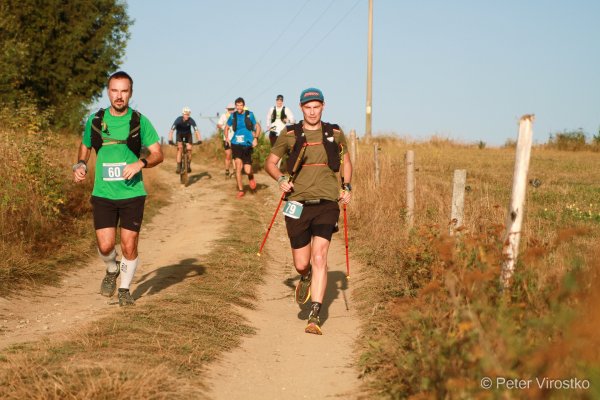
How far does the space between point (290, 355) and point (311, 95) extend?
2.32m

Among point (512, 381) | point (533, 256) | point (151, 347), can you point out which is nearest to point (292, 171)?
point (151, 347)

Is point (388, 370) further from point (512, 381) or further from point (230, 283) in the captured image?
point (230, 283)

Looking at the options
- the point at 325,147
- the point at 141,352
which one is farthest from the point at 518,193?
the point at 141,352

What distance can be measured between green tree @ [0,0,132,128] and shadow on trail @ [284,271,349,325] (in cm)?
1674

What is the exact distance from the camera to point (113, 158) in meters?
6.86

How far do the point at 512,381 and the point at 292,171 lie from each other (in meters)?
3.51

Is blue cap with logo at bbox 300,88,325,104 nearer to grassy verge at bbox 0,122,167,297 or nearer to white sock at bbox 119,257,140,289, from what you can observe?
white sock at bbox 119,257,140,289

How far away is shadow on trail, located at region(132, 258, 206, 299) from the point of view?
8.25 metres

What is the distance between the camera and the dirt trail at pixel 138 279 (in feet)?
22.0

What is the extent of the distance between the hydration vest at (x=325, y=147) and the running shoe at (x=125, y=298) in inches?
83.8

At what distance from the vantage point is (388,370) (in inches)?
199

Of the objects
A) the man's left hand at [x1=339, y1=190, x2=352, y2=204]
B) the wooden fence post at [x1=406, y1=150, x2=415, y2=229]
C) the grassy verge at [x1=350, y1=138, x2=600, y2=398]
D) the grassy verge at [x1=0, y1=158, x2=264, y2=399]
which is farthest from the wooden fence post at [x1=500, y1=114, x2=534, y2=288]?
the wooden fence post at [x1=406, y1=150, x2=415, y2=229]

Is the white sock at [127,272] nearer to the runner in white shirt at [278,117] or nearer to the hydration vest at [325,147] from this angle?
the hydration vest at [325,147]

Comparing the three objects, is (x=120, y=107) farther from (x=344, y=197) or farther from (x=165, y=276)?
(x=165, y=276)
